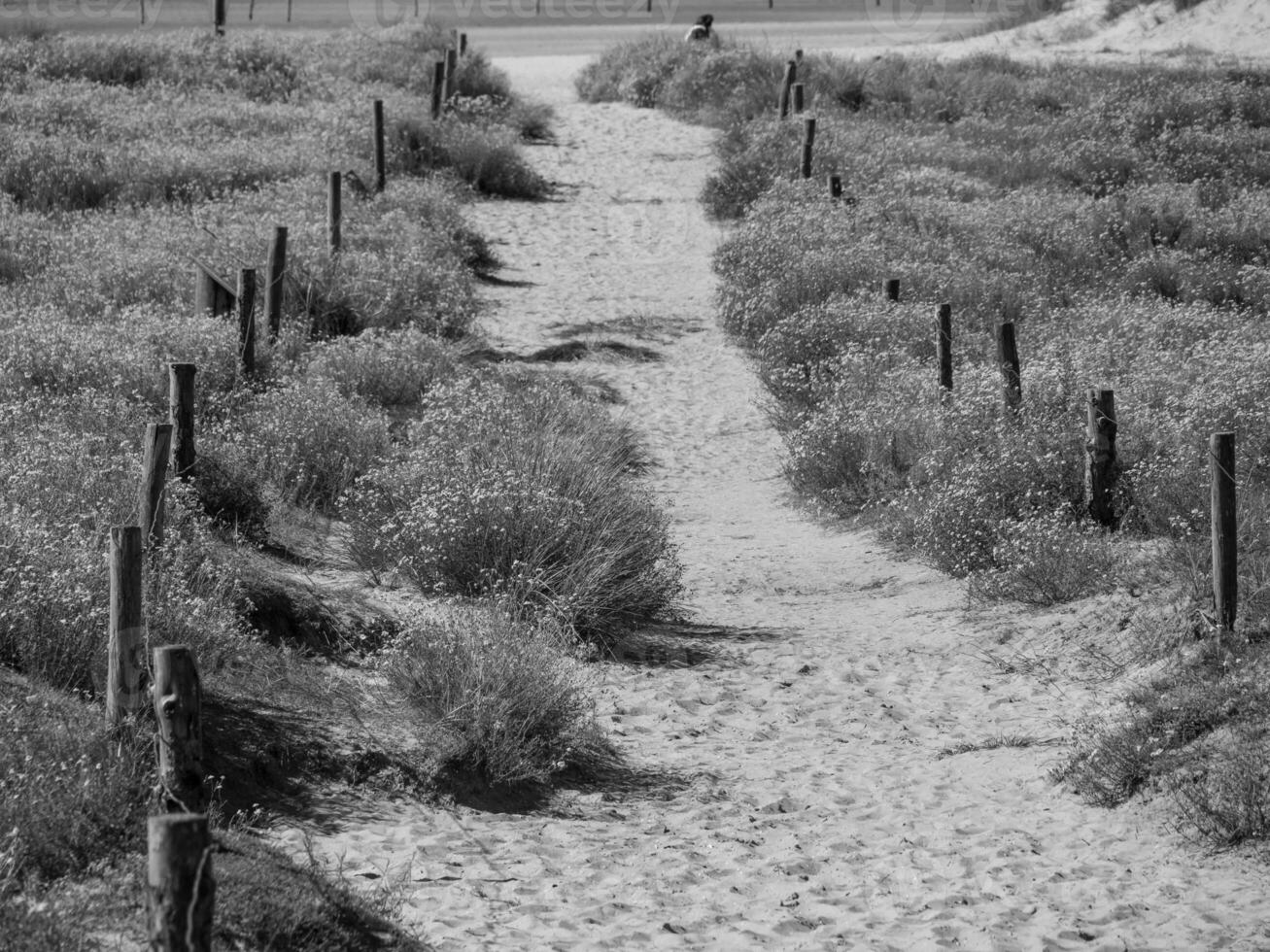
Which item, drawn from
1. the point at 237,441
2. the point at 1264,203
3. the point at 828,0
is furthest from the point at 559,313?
the point at 828,0

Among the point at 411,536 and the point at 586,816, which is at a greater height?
the point at 411,536

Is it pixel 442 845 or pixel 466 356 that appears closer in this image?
pixel 442 845

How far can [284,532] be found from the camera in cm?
985

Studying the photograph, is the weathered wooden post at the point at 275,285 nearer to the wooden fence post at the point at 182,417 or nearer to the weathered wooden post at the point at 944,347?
the wooden fence post at the point at 182,417

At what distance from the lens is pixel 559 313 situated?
55.7ft

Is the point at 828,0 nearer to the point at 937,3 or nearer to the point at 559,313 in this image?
the point at 937,3

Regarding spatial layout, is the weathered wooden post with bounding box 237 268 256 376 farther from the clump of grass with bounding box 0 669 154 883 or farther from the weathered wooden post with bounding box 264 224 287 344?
the clump of grass with bounding box 0 669 154 883

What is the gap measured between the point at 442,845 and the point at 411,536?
329 centimetres

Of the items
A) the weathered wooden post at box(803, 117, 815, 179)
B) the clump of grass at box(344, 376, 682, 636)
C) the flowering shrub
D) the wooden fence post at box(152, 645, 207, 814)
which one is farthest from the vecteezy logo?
the wooden fence post at box(152, 645, 207, 814)

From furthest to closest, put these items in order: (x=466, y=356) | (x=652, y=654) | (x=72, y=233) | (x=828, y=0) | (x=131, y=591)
A: (x=828, y=0) < (x=72, y=233) < (x=466, y=356) < (x=652, y=654) < (x=131, y=591)

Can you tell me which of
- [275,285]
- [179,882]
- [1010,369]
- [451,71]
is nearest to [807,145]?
[451,71]

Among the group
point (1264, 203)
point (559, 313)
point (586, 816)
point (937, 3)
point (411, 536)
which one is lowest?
point (586, 816)

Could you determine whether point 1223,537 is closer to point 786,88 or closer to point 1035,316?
point 1035,316

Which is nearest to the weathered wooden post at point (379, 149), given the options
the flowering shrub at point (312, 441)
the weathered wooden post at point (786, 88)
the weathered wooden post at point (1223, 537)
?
the weathered wooden post at point (786, 88)
